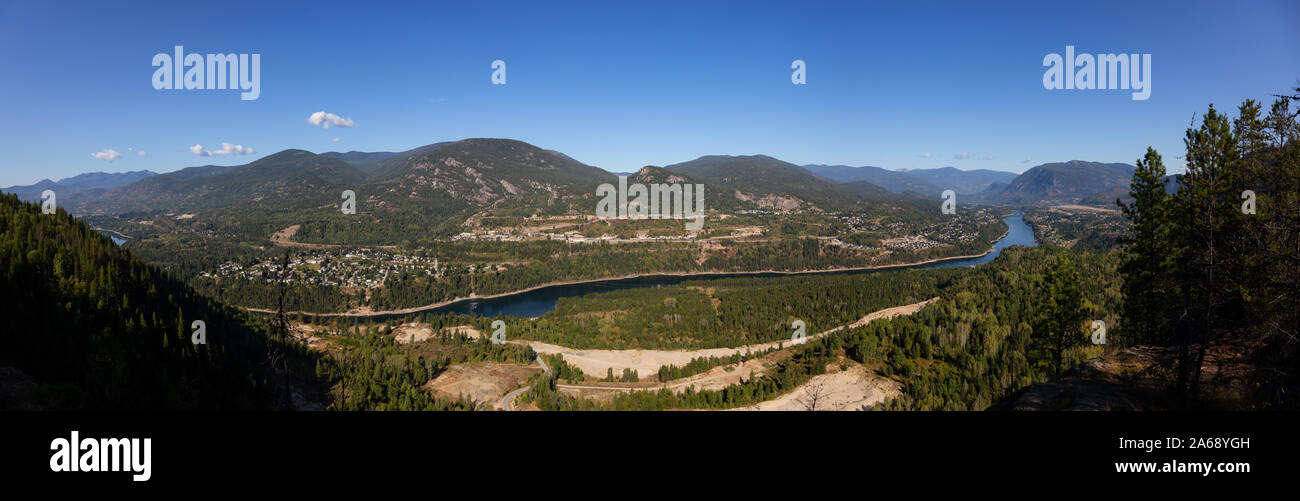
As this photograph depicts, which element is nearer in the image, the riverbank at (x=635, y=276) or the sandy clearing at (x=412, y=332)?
the sandy clearing at (x=412, y=332)

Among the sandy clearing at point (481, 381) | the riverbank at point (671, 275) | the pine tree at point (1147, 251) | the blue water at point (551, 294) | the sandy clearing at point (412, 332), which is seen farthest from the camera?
the riverbank at point (671, 275)

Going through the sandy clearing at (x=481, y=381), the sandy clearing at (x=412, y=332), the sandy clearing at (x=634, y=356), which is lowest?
the sandy clearing at (x=634, y=356)

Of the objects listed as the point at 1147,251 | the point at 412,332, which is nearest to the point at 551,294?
the point at 412,332

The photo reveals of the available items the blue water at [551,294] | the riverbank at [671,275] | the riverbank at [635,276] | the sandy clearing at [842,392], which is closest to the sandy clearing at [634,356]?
the sandy clearing at [842,392]

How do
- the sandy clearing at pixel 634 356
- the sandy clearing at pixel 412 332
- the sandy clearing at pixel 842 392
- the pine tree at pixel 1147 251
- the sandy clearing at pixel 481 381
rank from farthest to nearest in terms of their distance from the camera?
the sandy clearing at pixel 412 332
the sandy clearing at pixel 634 356
the sandy clearing at pixel 481 381
the sandy clearing at pixel 842 392
the pine tree at pixel 1147 251

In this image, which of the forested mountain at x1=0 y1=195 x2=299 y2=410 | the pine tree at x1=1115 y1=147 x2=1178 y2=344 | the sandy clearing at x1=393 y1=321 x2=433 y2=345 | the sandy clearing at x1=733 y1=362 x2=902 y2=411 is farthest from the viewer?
A: the sandy clearing at x1=393 y1=321 x2=433 y2=345

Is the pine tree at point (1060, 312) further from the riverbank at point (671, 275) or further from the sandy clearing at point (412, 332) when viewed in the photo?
the riverbank at point (671, 275)

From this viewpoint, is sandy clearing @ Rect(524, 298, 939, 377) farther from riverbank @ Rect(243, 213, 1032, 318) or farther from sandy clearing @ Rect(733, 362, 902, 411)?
riverbank @ Rect(243, 213, 1032, 318)

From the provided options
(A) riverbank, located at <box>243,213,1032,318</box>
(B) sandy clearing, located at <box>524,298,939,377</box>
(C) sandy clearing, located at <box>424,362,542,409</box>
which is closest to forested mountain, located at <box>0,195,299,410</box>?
(C) sandy clearing, located at <box>424,362,542,409</box>
